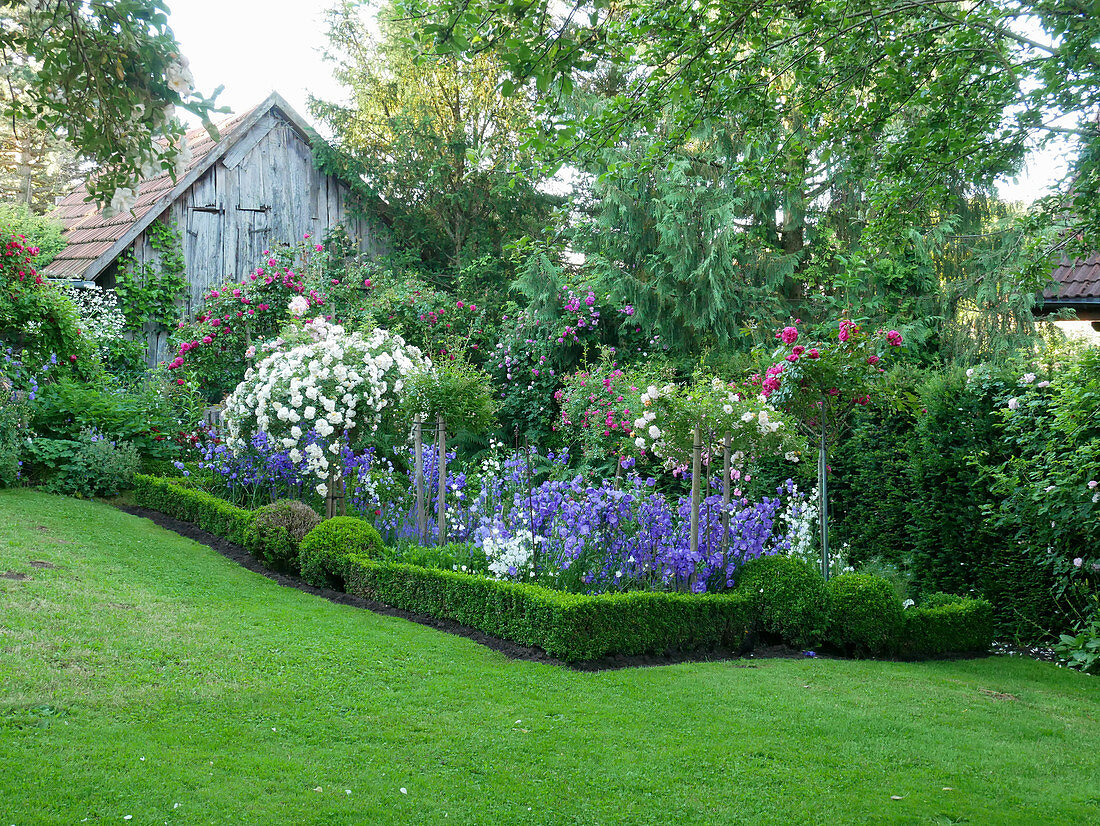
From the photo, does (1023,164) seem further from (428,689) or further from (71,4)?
(71,4)

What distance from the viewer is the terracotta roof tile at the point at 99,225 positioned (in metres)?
12.3

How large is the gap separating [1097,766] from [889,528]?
13.8 ft

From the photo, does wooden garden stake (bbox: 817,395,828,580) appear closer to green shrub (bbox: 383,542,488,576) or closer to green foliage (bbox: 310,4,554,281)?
green shrub (bbox: 383,542,488,576)

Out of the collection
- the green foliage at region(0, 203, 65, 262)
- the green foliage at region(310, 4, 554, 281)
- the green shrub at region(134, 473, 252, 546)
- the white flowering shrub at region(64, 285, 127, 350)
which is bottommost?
the green shrub at region(134, 473, 252, 546)

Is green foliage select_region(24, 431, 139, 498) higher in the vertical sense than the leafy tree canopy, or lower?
lower

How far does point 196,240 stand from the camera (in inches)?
529

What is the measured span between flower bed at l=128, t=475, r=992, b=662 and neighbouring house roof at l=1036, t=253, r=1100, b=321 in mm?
5137

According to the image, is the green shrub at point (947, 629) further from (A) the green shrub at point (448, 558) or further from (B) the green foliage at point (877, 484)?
(A) the green shrub at point (448, 558)

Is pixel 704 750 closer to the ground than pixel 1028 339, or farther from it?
closer to the ground

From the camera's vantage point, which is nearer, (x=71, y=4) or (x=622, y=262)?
(x=71, y=4)

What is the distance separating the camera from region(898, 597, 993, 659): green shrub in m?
6.53

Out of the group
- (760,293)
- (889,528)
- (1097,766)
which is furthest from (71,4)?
(760,293)

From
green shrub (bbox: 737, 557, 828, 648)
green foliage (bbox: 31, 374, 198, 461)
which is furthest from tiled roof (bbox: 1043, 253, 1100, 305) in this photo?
green foliage (bbox: 31, 374, 198, 461)

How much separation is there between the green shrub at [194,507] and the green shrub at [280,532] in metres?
0.18
